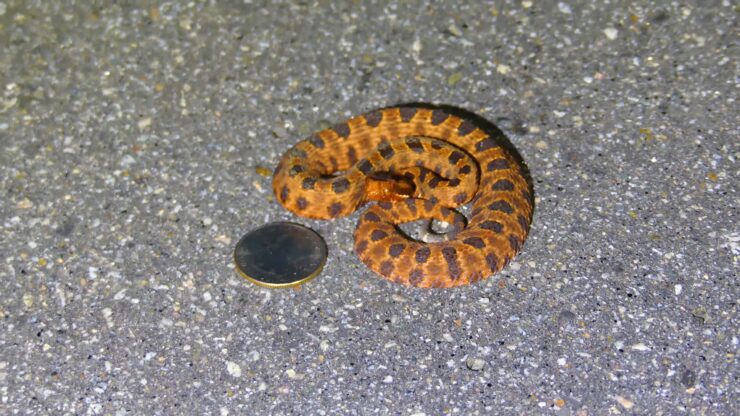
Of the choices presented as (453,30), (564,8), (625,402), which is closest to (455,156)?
(453,30)

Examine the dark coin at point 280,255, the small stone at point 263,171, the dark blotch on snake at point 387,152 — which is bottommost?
the dark coin at point 280,255

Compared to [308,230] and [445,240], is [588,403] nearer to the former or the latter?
[445,240]

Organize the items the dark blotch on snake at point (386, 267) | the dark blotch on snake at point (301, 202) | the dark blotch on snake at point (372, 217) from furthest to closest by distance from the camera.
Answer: the dark blotch on snake at point (301, 202)
the dark blotch on snake at point (372, 217)
the dark blotch on snake at point (386, 267)

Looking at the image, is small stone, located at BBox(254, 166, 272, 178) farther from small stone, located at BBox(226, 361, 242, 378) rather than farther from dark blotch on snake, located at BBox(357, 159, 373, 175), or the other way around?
small stone, located at BBox(226, 361, 242, 378)

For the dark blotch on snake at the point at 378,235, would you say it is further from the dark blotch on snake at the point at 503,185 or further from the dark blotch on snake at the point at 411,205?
the dark blotch on snake at the point at 503,185

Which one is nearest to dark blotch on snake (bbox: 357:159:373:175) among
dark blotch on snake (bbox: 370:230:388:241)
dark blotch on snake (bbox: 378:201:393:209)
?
dark blotch on snake (bbox: 378:201:393:209)

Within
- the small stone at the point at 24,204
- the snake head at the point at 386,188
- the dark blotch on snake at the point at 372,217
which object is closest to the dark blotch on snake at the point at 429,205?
the snake head at the point at 386,188
